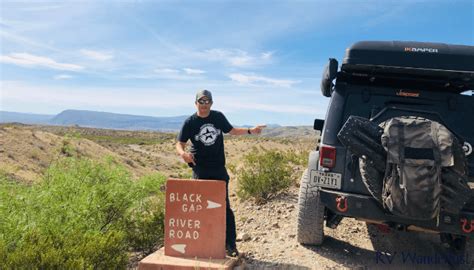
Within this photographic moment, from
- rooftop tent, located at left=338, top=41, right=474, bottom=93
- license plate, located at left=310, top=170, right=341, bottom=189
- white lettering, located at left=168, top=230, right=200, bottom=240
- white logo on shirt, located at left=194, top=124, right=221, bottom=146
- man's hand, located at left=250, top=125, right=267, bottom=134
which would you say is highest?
rooftop tent, located at left=338, top=41, right=474, bottom=93

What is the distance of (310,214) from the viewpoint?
467 centimetres

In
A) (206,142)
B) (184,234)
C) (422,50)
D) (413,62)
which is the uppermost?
(422,50)

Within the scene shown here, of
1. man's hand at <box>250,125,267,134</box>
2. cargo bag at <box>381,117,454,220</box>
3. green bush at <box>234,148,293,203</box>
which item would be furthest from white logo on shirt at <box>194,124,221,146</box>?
green bush at <box>234,148,293,203</box>

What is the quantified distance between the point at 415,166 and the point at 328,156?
102 centimetres

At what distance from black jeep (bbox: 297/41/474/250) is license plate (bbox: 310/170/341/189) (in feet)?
0.04

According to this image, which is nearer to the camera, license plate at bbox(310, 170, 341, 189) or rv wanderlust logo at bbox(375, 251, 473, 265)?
license plate at bbox(310, 170, 341, 189)

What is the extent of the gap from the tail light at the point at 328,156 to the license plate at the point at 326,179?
101 millimetres

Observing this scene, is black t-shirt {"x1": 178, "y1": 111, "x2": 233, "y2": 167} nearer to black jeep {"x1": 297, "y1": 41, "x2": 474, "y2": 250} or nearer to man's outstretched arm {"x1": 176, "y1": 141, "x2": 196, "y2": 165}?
man's outstretched arm {"x1": 176, "y1": 141, "x2": 196, "y2": 165}

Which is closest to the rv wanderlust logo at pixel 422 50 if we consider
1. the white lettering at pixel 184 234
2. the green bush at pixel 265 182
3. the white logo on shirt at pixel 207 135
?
the white logo on shirt at pixel 207 135

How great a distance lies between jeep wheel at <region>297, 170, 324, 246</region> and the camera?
4.62m

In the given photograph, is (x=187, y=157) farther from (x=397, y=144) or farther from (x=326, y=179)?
(x=397, y=144)

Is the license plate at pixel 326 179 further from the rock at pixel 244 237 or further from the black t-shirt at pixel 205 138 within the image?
the rock at pixel 244 237

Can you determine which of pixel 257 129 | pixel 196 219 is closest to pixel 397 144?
pixel 257 129

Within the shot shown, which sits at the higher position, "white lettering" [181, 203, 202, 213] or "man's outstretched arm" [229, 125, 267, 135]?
"man's outstretched arm" [229, 125, 267, 135]
